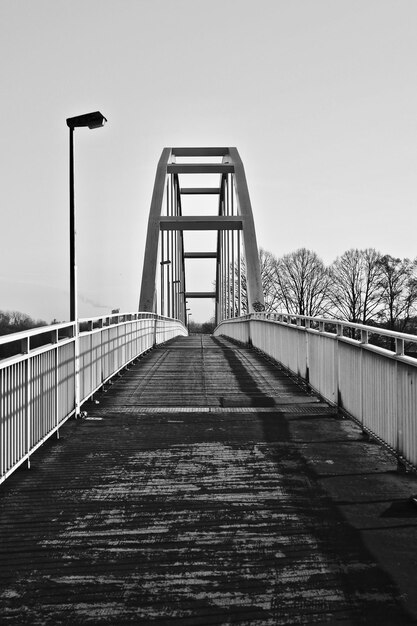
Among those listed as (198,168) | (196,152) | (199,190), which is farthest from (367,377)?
(199,190)

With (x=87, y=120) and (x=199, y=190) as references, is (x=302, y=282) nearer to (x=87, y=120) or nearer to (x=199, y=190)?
(x=199, y=190)

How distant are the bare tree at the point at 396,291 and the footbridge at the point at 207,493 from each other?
2357 inches

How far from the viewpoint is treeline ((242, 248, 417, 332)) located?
225 ft

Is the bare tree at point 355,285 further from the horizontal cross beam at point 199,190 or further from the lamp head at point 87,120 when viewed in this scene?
the lamp head at point 87,120

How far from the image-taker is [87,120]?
1152cm

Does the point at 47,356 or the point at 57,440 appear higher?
the point at 47,356

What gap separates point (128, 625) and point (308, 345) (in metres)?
7.94

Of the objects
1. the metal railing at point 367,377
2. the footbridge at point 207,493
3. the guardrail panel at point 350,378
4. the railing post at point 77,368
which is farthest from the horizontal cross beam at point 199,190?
the guardrail panel at point 350,378

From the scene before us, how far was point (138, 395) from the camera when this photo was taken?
10.6 metres

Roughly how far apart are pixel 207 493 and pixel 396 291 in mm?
67138

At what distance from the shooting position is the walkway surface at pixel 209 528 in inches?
127

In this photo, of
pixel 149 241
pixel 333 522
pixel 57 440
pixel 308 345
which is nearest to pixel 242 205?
pixel 149 241

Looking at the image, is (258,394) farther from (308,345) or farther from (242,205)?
(242,205)

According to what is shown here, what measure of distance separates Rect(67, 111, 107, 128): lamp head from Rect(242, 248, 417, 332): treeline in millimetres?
55339
